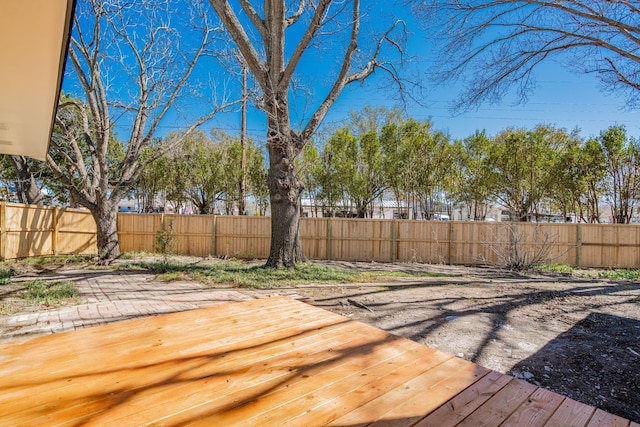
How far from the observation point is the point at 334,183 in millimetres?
13352

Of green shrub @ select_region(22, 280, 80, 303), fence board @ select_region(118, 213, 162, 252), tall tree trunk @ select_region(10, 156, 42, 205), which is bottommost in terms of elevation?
green shrub @ select_region(22, 280, 80, 303)

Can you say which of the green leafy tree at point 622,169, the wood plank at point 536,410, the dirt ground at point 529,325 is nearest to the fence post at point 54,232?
the dirt ground at point 529,325

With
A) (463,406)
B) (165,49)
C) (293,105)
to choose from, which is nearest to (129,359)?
(463,406)

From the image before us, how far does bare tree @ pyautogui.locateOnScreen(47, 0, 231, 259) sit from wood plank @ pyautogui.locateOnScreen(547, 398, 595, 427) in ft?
27.8

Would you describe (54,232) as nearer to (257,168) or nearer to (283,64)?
(257,168)

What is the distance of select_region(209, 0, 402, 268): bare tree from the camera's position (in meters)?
6.31

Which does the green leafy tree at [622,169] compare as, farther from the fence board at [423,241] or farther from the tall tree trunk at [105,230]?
the tall tree trunk at [105,230]

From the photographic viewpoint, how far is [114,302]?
404cm

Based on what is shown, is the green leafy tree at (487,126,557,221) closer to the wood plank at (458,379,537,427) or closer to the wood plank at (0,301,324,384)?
the wood plank at (458,379,537,427)

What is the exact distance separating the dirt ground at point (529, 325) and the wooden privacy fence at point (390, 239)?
4.68m

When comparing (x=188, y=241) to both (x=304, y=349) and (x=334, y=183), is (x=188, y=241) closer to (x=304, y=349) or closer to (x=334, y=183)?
(x=334, y=183)

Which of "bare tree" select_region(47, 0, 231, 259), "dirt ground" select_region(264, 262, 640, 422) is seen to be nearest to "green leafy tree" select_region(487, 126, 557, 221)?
"dirt ground" select_region(264, 262, 640, 422)

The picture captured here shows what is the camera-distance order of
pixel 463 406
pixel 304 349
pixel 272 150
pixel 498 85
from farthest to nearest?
1. pixel 498 85
2. pixel 272 150
3. pixel 304 349
4. pixel 463 406

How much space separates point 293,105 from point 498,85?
4.78 metres
